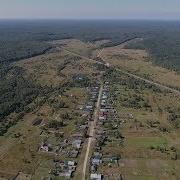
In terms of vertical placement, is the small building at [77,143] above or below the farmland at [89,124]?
above

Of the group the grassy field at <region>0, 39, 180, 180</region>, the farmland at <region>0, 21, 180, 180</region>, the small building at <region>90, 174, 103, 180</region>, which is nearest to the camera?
the small building at <region>90, 174, 103, 180</region>

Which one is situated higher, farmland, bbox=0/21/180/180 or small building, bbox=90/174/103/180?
small building, bbox=90/174/103/180

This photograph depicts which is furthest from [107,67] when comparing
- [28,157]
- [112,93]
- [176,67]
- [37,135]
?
[28,157]

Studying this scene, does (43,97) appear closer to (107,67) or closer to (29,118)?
(29,118)

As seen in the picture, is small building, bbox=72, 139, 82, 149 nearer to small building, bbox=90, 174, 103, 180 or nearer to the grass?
the grass

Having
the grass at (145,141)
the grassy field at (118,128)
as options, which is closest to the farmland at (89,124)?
the grassy field at (118,128)

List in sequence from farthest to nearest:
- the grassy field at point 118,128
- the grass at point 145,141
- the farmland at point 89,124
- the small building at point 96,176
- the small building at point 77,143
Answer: the grass at point 145,141 → the small building at point 77,143 → the grassy field at point 118,128 → the farmland at point 89,124 → the small building at point 96,176

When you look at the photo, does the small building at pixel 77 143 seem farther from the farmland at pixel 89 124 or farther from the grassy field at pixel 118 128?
the grassy field at pixel 118 128

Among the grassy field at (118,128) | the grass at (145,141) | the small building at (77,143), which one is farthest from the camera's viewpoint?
the grass at (145,141)

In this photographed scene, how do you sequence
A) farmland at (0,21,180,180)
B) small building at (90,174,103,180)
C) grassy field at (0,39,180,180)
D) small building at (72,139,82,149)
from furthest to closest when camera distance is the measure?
1. small building at (72,139,82,149)
2. grassy field at (0,39,180,180)
3. farmland at (0,21,180,180)
4. small building at (90,174,103,180)

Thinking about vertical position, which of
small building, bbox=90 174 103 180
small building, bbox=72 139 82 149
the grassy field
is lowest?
the grassy field

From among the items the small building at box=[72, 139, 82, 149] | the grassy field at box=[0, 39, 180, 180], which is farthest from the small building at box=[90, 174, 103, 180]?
the small building at box=[72, 139, 82, 149]
